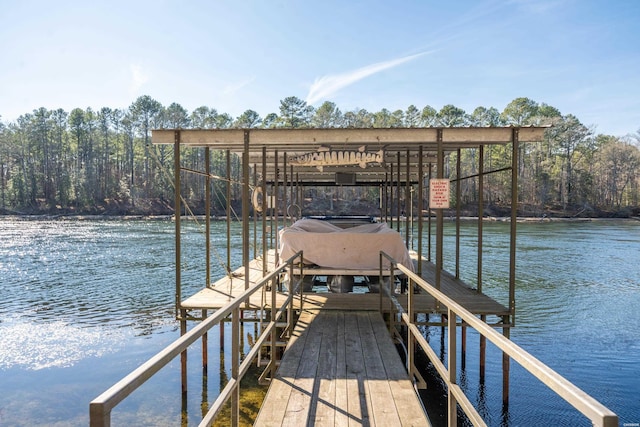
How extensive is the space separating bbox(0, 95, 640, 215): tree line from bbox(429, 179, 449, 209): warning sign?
46.2 metres

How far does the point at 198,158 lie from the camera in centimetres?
5962

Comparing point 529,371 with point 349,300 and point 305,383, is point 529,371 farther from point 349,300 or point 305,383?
point 349,300

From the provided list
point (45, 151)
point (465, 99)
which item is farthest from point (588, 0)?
point (45, 151)

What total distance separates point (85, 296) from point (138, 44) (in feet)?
43.8

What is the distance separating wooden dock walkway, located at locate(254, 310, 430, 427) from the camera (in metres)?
3.38

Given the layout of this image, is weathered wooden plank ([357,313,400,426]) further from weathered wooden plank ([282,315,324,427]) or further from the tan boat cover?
the tan boat cover

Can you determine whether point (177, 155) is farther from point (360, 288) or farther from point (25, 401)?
point (360, 288)

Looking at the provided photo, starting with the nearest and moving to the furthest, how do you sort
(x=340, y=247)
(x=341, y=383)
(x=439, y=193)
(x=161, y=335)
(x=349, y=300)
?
(x=341, y=383)
(x=439, y=193)
(x=349, y=300)
(x=340, y=247)
(x=161, y=335)

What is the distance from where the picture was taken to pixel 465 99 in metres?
57.6

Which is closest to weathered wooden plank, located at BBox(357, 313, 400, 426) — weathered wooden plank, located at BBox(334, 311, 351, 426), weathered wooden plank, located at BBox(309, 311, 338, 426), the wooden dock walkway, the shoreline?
the wooden dock walkway

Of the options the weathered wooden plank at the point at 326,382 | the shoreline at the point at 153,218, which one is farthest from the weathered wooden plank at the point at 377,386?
the shoreline at the point at 153,218

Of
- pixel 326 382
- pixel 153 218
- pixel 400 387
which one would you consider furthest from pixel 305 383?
pixel 153 218

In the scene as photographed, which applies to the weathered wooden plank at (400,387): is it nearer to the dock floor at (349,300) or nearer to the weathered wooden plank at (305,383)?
the weathered wooden plank at (305,383)

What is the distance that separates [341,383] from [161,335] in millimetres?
6893
